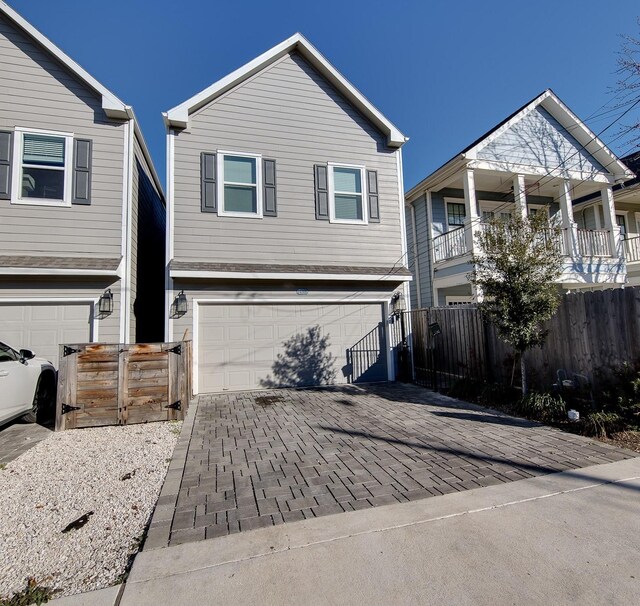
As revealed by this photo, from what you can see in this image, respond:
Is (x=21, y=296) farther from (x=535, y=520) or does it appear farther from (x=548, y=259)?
(x=548, y=259)

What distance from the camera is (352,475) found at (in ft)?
12.2

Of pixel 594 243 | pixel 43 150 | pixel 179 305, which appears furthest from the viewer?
pixel 594 243

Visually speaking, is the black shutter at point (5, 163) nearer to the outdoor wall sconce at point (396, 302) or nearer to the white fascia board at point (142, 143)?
the white fascia board at point (142, 143)

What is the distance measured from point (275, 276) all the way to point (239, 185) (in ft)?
8.16

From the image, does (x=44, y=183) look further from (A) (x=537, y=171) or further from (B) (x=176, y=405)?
(A) (x=537, y=171)

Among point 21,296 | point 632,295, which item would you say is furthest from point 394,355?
point 21,296

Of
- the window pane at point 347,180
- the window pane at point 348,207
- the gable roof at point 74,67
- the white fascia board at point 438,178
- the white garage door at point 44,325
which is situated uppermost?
the gable roof at point 74,67

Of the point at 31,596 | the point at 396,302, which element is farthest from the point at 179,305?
the point at 31,596

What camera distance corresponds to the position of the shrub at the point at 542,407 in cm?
546

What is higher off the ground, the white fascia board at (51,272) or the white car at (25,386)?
the white fascia board at (51,272)

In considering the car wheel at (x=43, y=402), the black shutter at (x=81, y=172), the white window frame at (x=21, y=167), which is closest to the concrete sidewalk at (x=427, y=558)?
the car wheel at (x=43, y=402)

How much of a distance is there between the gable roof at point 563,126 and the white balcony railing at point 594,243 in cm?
233

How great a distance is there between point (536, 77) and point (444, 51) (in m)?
3.35

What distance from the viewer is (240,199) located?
28.7 feet
